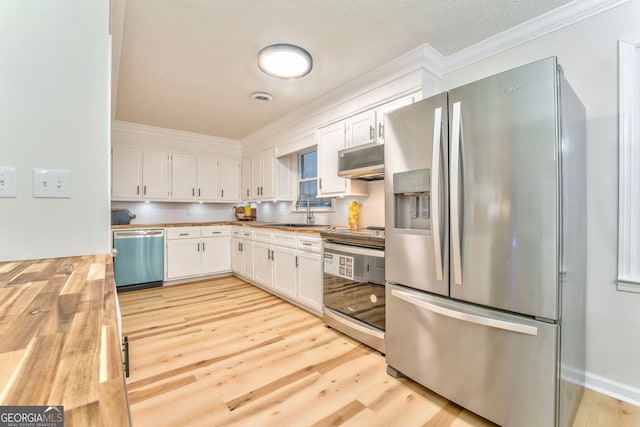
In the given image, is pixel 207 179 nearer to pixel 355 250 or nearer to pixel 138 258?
pixel 138 258

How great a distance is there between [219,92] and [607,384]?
3.96 metres

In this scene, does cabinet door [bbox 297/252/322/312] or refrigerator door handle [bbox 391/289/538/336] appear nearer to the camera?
refrigerator door handle [bbox 391/289/538/336]

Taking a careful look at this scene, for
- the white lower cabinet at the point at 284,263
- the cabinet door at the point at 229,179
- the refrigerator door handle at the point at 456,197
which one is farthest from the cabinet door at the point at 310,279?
the cabinet door at the point at 229,179

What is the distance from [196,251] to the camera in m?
4.30

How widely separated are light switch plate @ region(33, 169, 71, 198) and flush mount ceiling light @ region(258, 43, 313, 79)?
1665 mm

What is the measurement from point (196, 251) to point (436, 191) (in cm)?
377

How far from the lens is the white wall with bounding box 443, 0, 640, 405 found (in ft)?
5.49

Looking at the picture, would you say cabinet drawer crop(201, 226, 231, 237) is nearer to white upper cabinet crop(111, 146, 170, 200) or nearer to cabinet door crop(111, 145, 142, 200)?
white upper cabinet crop(111, 146, 170, 200)

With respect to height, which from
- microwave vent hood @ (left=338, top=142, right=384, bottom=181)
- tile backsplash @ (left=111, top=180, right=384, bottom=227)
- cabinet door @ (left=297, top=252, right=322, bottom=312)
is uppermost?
microwave vent hood @ (left=338, top=142, right=384, bottom=181)

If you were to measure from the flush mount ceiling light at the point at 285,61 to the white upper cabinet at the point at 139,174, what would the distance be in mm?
2850

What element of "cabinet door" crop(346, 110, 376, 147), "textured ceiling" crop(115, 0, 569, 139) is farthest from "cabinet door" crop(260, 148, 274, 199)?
"cabinet door" crop(346, 110, 376, 147)

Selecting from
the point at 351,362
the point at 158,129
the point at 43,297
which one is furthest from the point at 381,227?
the point at 158,129

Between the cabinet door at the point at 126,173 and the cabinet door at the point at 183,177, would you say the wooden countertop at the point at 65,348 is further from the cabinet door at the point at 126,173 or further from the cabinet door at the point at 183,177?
the cabinet door at the point at 183,177

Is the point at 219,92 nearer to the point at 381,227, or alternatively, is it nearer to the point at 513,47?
the point at 381,227
